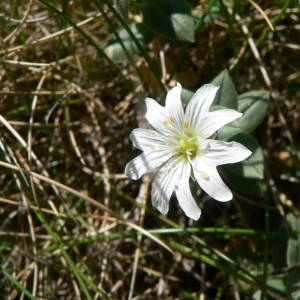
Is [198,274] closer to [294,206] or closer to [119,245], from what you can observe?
[119,245]

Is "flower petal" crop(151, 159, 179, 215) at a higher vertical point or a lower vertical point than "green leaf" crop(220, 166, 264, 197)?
higher

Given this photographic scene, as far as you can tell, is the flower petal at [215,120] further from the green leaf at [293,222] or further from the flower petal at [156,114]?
the green leaf at [293,222]

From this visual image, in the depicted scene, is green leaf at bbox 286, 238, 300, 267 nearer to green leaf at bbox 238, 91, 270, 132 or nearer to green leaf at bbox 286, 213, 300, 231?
green leaf at bbox 286, 213, 300, 231

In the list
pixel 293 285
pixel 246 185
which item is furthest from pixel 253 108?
pixel 293 285

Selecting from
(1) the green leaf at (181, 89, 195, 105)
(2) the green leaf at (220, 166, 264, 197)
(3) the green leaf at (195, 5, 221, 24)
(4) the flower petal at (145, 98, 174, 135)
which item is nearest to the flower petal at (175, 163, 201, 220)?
(4) the flower petal at (145, 98, 174, 135)

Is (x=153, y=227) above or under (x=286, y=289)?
above

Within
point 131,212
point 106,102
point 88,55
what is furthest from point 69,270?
point 88,55
